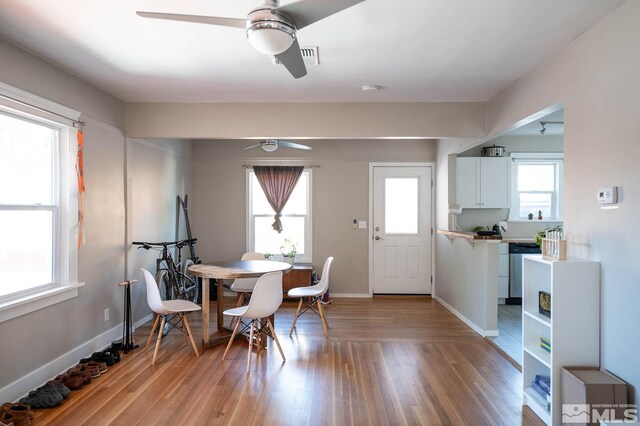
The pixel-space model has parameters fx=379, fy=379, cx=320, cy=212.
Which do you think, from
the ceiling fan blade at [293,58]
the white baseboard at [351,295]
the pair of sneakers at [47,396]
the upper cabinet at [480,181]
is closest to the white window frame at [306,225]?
the white baseboard at [351,295]

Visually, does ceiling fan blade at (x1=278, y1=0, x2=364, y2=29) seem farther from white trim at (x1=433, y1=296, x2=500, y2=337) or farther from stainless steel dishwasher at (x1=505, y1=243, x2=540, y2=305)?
stainless steel dishwasher at (x1=505, y1=243, x2=540, y2=305)

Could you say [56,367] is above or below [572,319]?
below

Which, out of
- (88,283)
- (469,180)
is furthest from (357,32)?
(469,180)

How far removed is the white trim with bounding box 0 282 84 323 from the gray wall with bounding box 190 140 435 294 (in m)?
3.07

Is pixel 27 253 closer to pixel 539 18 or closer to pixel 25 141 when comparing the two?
pixel 25 141

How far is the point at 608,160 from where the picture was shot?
7.57ft

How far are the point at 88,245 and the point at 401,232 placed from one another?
4.39m

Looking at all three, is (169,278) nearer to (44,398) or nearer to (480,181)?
(44,398)

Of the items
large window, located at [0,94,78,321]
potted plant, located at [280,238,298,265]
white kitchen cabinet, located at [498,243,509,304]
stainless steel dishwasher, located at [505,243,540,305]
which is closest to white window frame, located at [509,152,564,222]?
stainless steel dishwasher, located at [505,243,540,305]

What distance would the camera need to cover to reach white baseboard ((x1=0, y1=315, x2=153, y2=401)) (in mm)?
2695

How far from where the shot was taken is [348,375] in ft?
10.4

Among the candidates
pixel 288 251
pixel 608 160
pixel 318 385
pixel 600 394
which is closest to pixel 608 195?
pixel 608 160

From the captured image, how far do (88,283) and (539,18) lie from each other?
4193mm

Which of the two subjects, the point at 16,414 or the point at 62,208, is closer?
the point at 16,414
